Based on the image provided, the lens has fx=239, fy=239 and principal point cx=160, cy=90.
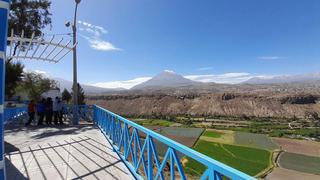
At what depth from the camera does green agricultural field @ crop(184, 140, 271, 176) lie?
32084 mm

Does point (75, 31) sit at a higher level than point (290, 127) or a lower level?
higher

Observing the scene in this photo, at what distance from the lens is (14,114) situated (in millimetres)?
13016

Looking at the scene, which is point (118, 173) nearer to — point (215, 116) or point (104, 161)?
point (104, 161)

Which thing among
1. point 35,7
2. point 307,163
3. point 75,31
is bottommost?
point 307,163

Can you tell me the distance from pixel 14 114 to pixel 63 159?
9.38 m

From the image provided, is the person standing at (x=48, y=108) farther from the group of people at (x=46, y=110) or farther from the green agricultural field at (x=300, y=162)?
the green agricultural field at (x=300, y=162)

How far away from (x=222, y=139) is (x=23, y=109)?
134 ft

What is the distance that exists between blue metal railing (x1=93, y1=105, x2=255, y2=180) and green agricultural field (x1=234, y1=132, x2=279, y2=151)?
139 ft

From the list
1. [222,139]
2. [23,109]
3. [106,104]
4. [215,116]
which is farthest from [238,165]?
[106,104]

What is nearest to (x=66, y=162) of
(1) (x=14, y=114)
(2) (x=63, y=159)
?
(2) (x=63, y=159)

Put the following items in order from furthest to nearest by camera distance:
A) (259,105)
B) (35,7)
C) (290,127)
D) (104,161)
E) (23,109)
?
1. (259,105)
2. (290,127)
3. (35,7)
4. (23,109)
5. (104,161)

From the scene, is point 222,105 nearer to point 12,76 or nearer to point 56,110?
point 12,76

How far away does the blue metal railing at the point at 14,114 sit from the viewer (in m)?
12.0

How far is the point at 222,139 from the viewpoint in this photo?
158 feet
